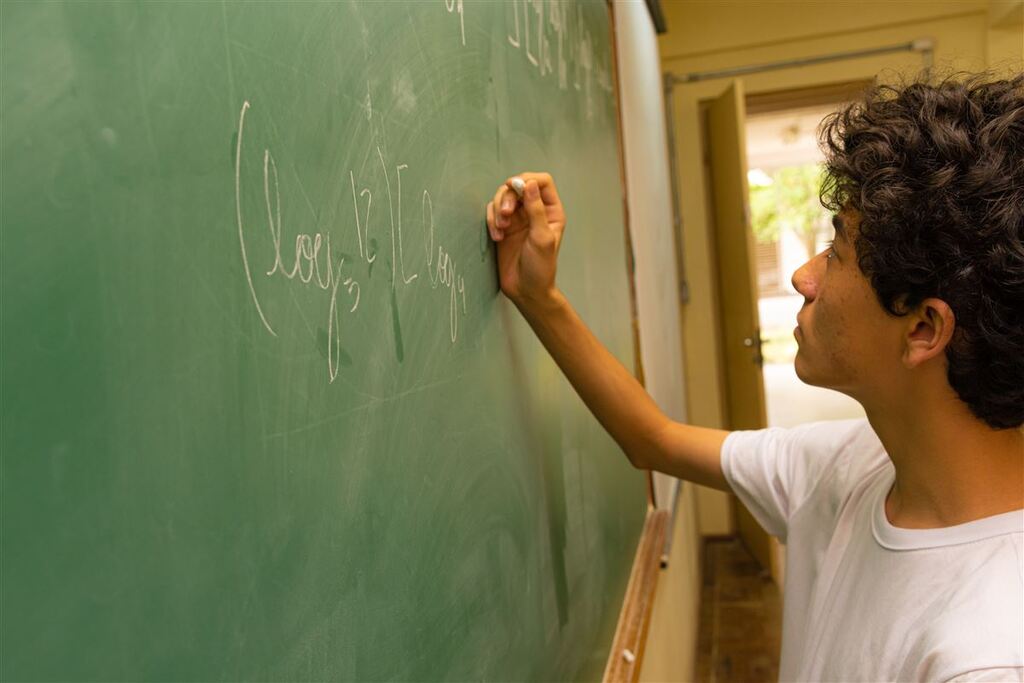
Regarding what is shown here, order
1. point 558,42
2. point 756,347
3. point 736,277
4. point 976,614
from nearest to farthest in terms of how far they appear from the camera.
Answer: point 976,614, point 558,42, point 756,347, point 736,277

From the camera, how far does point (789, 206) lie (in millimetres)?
16703

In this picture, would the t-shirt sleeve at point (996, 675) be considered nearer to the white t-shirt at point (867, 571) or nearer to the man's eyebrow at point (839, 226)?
the white t-shirt at point (867, 571)

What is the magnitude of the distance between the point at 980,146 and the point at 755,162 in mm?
11342

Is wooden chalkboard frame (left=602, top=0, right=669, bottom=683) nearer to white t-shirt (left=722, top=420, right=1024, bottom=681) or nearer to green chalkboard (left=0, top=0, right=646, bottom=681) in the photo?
white t-shirt (left=722, top=420, right=1024, bottom=681)

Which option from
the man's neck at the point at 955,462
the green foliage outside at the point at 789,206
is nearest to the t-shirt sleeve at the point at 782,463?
the man's neck at the point at 955,462

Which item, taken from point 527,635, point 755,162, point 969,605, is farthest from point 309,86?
point 755,162

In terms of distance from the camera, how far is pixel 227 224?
387mm

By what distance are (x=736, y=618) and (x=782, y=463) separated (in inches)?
103

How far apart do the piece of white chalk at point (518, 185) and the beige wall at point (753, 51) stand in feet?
10.9

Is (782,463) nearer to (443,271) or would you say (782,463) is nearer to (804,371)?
(804,371)

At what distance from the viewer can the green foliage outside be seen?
16156 mm

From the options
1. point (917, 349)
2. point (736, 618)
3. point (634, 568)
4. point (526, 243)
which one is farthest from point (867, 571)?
point (736, 618)

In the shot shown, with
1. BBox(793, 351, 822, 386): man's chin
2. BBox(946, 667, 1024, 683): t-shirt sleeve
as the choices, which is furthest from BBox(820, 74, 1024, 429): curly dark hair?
BBox(946, 667, 1024, 683): t-shirt sleeve

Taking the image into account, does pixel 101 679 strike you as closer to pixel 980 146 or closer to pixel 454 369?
pixel 454 369
